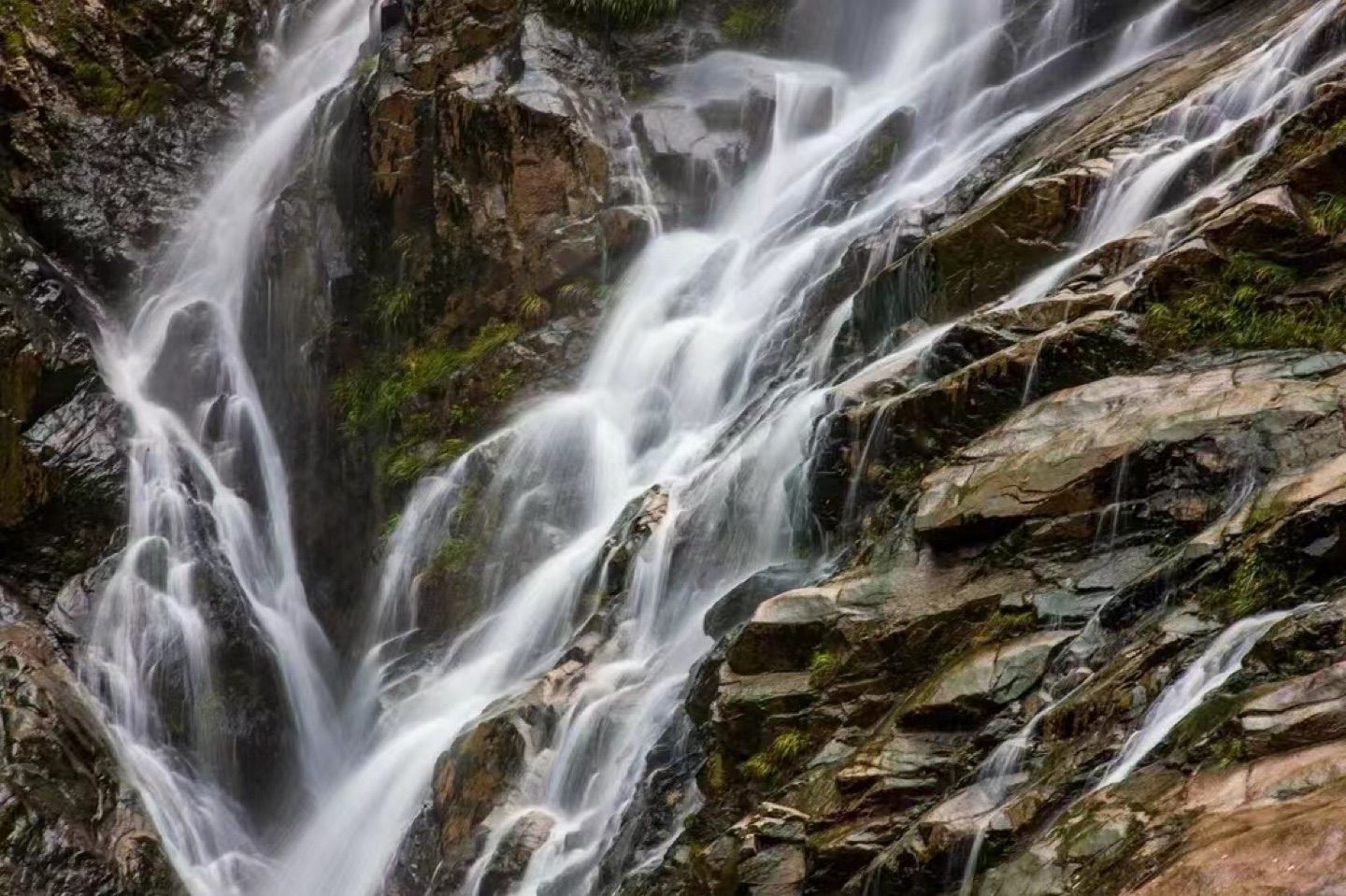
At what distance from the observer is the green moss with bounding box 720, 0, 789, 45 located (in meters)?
18.8

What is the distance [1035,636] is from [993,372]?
228cm

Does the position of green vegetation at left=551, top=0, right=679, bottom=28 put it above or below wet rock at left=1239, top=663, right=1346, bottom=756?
above

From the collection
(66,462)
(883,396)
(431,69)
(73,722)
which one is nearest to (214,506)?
(66,462)

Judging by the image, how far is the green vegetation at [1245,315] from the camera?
25.7 ft

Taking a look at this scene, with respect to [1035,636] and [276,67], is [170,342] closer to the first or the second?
[276,67]

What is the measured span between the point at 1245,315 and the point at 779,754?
13.1 ft

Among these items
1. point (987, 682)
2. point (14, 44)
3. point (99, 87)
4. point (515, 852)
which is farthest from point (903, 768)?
point (14, 44)

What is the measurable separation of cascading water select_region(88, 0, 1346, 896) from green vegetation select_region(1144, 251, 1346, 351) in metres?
2.16

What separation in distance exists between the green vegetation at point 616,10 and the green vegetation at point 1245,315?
1177 centimetres

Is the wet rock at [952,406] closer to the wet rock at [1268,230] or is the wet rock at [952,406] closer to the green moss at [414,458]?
the wet rock at [1268,230]

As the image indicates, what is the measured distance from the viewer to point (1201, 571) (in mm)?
6344

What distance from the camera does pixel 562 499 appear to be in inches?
551

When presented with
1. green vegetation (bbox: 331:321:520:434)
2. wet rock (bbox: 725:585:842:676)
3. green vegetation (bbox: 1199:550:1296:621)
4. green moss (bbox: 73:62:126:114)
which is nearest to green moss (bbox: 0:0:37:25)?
green moss (bbox: 73:62:126:114)

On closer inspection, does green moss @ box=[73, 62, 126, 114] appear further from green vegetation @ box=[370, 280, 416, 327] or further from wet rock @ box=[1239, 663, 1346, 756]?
wet rock @ box=[1239, 663, 1346, 756]
